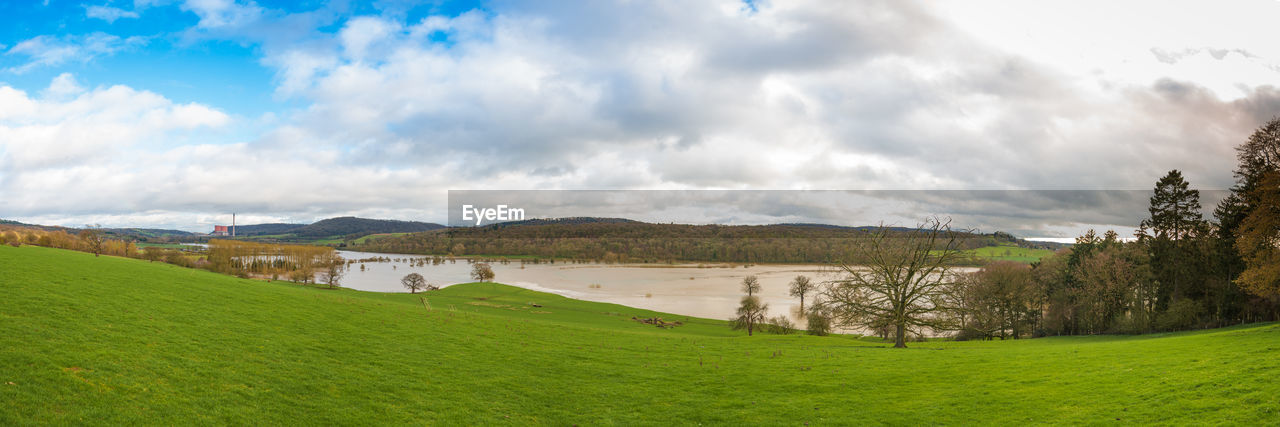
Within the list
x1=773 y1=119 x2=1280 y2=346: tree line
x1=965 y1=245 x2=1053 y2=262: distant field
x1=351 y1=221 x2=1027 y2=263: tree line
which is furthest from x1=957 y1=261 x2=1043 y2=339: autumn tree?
x1=351 y1=221 x2=1027 y2=263: tree line

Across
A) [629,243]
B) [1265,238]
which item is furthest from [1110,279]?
[629,243]

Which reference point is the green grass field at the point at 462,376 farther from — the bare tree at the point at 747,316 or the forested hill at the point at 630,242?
the forested hill at the point at 630,242

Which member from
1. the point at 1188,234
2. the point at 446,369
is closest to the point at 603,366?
the point at 446,369

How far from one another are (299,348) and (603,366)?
8111 millimetres

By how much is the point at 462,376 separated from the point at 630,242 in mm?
155933

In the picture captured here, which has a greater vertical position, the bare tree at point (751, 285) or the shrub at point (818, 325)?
the bare tree at point (751, 285)

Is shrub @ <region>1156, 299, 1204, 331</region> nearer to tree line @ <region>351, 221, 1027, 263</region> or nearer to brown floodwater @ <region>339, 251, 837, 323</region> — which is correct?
brown floodwater @ <region>339, 251, 837, 323</region>

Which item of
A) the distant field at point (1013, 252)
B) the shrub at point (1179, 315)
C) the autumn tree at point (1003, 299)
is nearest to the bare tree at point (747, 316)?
the autumn tree at point (1003, 299)

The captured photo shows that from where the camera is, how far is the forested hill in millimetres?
151000

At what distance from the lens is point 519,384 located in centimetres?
1306

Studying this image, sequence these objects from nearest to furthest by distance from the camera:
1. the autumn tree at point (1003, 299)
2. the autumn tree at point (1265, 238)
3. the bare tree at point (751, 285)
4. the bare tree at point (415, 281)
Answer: the autumn tree at point (1265, 238) < the autumn tree at point (1003, 299) < the bare tree at point (751, 285) < the bare tree at point (415, 281)

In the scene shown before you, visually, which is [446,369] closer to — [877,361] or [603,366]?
[603,366]

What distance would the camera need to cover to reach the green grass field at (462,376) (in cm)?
855

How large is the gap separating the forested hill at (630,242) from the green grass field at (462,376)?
127 meters
